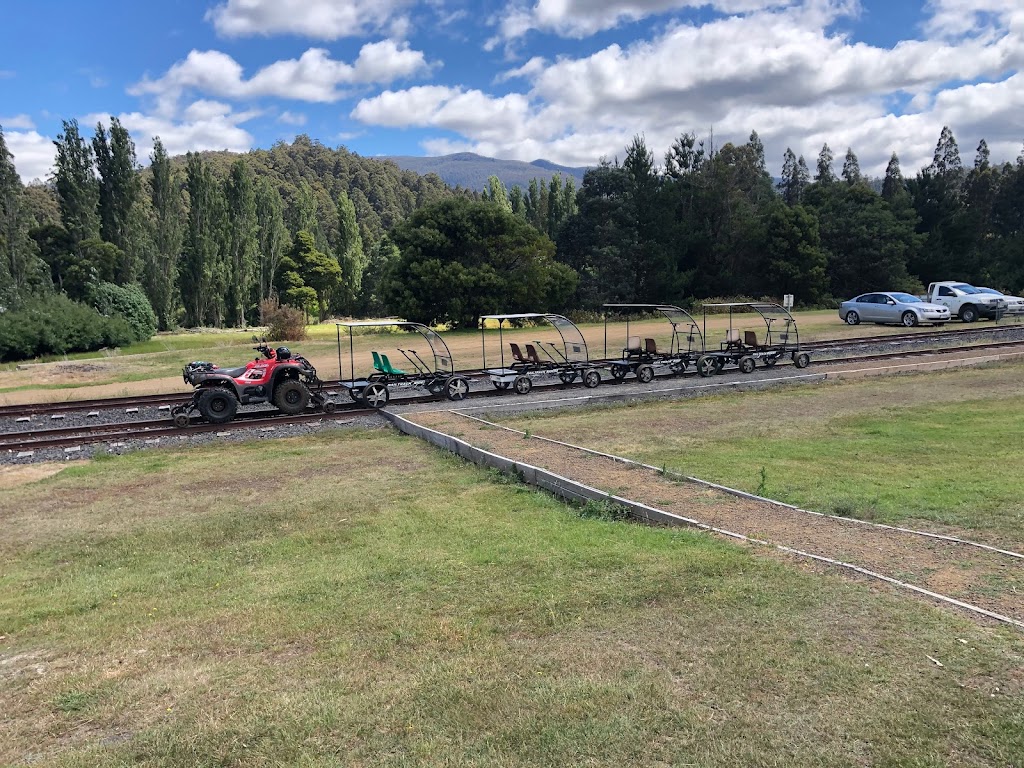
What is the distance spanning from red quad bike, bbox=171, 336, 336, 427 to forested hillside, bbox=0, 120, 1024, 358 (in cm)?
2869

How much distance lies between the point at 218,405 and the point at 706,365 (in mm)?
14406

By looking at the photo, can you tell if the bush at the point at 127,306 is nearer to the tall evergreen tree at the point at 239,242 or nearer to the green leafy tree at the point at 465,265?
the green leafy tree at the point at 465,265

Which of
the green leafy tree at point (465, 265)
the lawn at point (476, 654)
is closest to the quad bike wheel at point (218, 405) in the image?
the lawn at point (476, 654)

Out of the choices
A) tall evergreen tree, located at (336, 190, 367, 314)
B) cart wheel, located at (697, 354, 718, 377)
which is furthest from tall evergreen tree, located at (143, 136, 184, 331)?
cart wheel, located at (697, 354, 718, 377)

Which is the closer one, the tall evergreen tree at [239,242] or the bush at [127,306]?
the bush at [127,306]

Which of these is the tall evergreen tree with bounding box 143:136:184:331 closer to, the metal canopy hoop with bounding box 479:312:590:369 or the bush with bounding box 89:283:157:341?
the bush with bounding box 89:283:157:341

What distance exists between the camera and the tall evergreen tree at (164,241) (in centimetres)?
6141

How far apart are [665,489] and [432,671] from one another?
5.51 m

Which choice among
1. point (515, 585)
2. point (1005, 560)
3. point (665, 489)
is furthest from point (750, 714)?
point (665, 489)

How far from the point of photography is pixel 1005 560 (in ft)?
22.2

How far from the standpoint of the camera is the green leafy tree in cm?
4659

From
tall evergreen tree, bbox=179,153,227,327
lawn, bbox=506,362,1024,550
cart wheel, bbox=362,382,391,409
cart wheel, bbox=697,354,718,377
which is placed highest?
tall evergreen tree, bbox=179,153,227,327

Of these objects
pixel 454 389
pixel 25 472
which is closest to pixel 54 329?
pixel 25 472

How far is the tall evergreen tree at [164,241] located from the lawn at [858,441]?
54517 mm
